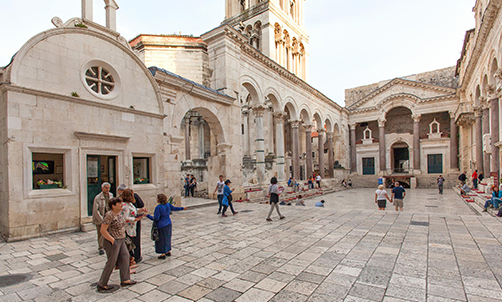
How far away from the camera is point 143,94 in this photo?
1010 cm

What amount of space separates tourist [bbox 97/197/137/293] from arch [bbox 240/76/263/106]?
13.5 m

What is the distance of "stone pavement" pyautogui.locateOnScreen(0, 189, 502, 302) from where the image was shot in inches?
150

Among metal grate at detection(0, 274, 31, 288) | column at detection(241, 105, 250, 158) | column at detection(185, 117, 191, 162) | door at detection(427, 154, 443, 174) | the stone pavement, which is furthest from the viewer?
door at detection(427, 154, 443, 174)

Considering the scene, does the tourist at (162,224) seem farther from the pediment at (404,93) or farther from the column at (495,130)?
the pediment at (404,93)

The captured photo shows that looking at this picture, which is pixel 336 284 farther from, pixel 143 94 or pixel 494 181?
pixel 494 181

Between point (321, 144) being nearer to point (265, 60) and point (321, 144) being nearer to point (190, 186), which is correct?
point (265, 60)

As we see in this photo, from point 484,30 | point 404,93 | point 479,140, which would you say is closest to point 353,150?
point 404,93

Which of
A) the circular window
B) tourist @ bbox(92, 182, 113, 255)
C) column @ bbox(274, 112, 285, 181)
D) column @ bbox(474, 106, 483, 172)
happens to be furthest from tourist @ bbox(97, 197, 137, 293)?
column @ bbox(474, 106, 483, 172)

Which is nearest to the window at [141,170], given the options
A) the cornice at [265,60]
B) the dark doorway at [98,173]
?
the dark doorway at [98,173]

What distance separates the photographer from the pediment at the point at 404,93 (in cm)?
2905

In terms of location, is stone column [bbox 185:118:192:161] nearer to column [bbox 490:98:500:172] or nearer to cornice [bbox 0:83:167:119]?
cornice [bbox 0:83:167:119]

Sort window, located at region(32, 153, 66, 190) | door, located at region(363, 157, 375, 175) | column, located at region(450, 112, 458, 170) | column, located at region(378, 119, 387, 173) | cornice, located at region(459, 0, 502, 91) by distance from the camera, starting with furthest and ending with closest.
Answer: door, located at region(363, 157, 375, 175), column, located at region(378, 119, 387, 173), column, located at region(450, 112, 458, 170), cornice, located at region(459, 0, 502, 91), window, located at region(32, 153, 66, 190)

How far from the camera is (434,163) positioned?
30359 millimetres

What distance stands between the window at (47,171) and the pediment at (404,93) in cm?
3246
